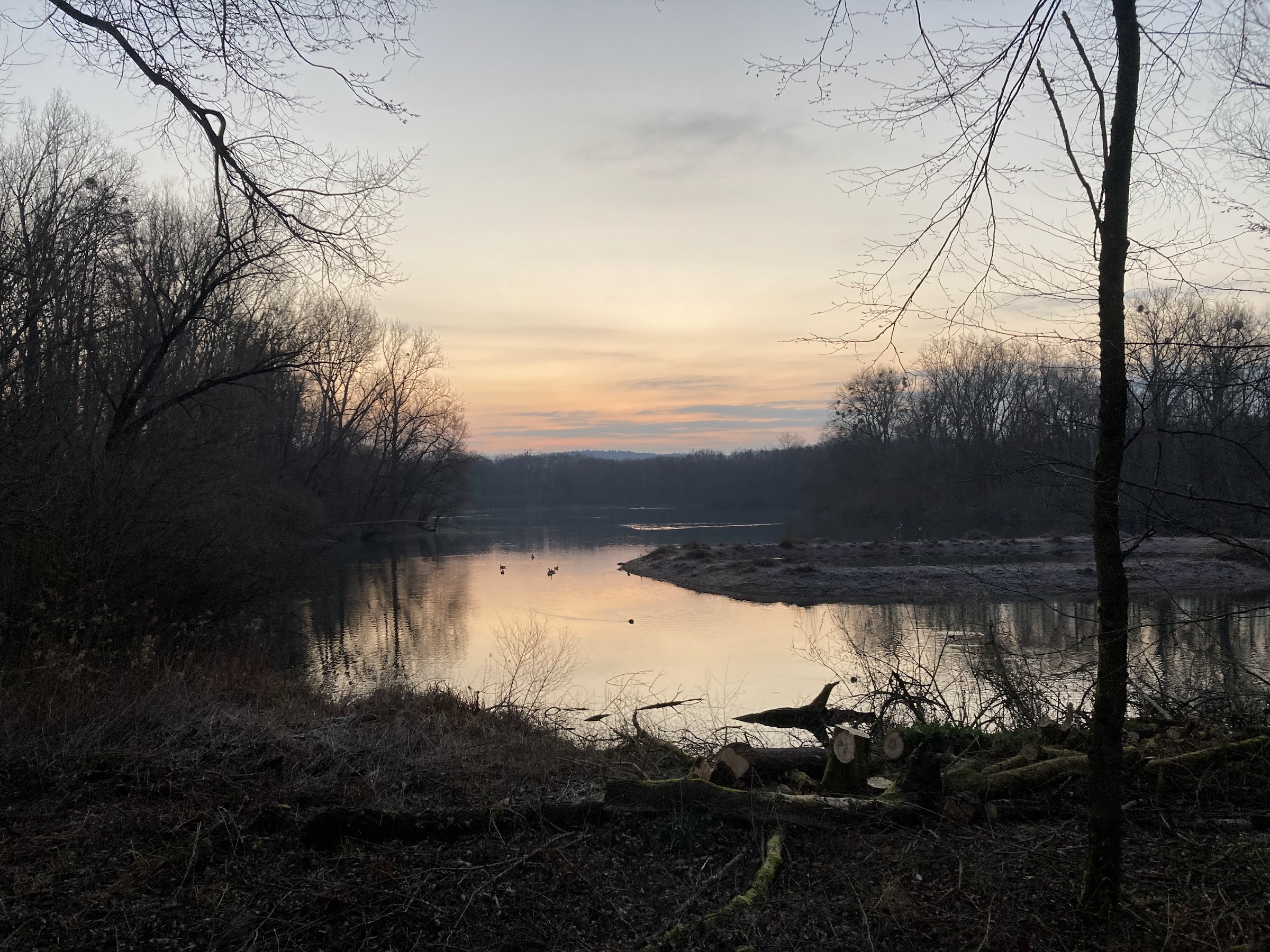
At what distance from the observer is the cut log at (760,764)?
5500mm

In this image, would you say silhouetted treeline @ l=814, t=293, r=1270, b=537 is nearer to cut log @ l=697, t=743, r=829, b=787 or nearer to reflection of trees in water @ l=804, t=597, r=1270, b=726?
reflection of trees in water @ l=804, t=597, r=1270, b=726

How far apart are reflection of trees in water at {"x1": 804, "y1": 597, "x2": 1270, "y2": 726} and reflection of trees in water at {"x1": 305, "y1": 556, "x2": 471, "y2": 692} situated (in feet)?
23.3

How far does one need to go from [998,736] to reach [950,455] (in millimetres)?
58641

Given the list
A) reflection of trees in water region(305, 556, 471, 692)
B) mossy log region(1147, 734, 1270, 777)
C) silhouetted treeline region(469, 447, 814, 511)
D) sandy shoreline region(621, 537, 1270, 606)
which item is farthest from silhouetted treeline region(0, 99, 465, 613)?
silhouetted treeline region(469, 447, 814, 511)

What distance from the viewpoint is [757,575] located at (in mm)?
27766

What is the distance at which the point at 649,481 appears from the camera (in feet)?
424

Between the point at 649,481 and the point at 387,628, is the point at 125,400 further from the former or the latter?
the point at 649,481

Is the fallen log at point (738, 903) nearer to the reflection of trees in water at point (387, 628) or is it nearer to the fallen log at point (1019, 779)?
the fallen log at point (1019, 779)

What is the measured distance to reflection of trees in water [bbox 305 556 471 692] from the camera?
1433cm

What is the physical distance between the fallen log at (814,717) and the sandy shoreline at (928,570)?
1277 centimetres

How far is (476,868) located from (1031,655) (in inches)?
279

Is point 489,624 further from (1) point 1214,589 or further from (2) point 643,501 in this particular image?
(2) point 643,501

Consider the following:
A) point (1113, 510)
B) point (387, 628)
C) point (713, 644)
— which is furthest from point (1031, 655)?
point (387, 628)

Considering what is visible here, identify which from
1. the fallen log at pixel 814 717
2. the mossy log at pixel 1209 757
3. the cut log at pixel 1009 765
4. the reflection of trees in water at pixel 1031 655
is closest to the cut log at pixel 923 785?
the cut log at pixel 1009 765
